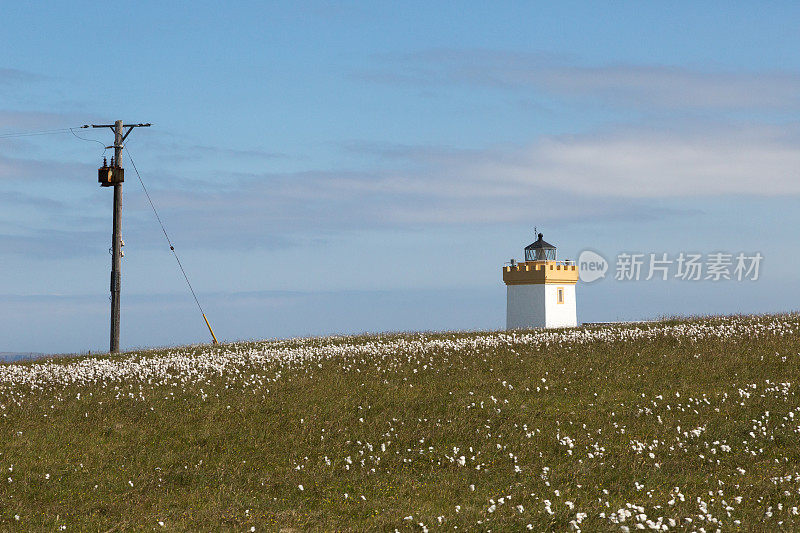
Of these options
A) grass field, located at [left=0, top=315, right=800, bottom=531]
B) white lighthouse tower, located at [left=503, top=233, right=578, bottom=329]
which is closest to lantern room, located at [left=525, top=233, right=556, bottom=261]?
white lighthouse tower, located at [left=503, top=233, right=578, bottom=329]

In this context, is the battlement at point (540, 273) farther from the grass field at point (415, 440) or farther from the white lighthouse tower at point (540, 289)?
the grass field at point (415, 440)

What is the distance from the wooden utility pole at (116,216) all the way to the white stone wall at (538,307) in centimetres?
2956

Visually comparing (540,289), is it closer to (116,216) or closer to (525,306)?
(525,306)

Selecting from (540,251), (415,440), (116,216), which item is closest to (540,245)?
(540,251)

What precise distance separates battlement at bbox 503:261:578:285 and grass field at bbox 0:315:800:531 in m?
27.8

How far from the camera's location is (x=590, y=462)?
16672 mm

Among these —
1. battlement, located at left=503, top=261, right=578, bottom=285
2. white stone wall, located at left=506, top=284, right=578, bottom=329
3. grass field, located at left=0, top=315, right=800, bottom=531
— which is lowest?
grass field, located at left=0, top=315, right=800, bottom=531

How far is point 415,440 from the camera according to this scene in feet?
58.9

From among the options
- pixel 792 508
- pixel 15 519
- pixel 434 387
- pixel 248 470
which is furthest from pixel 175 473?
pixel 792 508

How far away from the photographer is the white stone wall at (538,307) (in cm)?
5506

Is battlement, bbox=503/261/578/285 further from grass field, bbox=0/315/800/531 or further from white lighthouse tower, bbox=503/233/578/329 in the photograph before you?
grass field, bbox=0/315/800/531

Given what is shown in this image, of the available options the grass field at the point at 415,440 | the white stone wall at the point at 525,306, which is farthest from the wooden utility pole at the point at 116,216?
the white stone wall at the point at 525,306

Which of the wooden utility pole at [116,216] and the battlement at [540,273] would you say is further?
the battlement at [540,273]

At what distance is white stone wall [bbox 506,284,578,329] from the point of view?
181 ft
